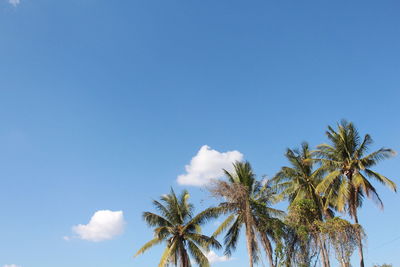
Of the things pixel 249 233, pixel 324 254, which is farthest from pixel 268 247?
pixel 324 254

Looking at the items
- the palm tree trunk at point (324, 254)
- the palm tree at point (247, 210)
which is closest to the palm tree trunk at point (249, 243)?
the palm tree at point (247, 210)

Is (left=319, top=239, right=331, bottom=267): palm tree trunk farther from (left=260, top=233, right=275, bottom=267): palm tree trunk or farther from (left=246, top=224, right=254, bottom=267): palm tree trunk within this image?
(left=246, top=224, right=254, bottom=267): palm tree trunk

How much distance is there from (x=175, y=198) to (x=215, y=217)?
4.83 meters

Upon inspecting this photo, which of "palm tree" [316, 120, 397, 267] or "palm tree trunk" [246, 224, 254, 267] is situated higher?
"palm tree" [316, 120, 397, 267]

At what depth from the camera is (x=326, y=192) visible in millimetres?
33250

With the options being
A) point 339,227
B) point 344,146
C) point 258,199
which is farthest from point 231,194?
point 344,146

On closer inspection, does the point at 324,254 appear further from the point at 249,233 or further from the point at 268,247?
the point at 249,233

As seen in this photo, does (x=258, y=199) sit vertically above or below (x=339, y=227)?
above

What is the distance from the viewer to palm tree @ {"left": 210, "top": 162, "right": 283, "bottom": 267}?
2803cm

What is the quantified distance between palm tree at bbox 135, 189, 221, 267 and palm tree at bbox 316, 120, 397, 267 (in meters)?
11.1

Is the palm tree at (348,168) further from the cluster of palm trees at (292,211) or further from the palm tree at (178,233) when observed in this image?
the palm tree at (178,233)

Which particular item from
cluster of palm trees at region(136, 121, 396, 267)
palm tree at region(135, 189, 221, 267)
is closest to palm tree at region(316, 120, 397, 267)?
cluster of palm trees at region(136, 121, 396, 267)

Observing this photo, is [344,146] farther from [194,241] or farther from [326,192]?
[194,241]

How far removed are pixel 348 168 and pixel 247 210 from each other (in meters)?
9.13
